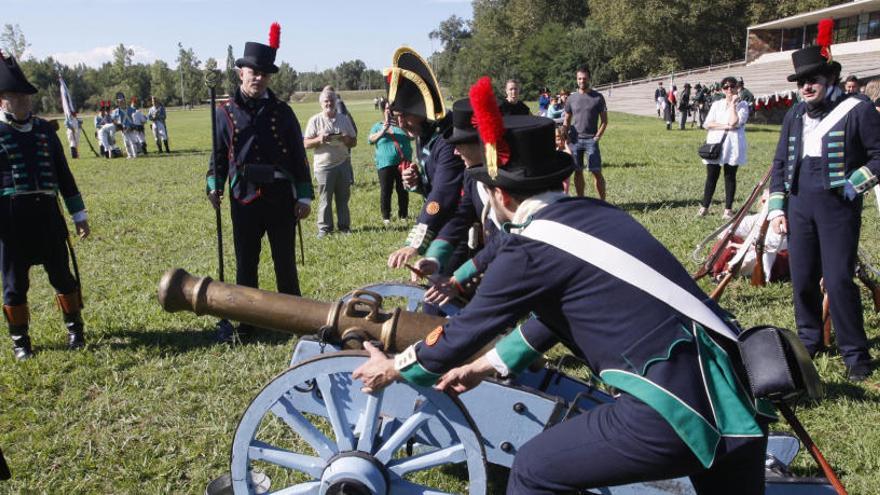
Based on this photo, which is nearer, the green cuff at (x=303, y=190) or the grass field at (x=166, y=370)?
the grass field at (x=166, y=370)

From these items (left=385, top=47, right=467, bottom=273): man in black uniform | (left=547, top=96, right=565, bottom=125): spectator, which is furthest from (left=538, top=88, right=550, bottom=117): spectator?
(left=385, top=47, right=467, bottom=273): man in black uniform

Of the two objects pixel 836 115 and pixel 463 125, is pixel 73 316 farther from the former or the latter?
pixel 836 115

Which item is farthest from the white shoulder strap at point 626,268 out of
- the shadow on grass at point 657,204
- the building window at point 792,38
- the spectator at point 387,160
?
the building window at point 792,38

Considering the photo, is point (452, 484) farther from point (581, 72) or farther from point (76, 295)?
point (581, 72)

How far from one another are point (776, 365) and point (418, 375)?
3.66ft

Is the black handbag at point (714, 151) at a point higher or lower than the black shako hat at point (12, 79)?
lower

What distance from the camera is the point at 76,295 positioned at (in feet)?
19.0

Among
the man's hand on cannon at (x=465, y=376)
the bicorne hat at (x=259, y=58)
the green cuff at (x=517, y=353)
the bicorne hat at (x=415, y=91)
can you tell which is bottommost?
the man's hand on cannon at (x=465, y=376)

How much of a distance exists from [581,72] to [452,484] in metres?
8.67


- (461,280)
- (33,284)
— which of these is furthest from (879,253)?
(33,284)

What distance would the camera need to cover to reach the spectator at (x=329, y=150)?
9.69 m

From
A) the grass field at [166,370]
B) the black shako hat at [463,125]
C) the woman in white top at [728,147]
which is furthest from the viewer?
the woman in white top at [728,147]

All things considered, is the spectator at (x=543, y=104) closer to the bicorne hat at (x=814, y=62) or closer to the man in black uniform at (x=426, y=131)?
the bicorne hat at (x=814, y=62)

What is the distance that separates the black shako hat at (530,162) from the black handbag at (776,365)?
764mm
